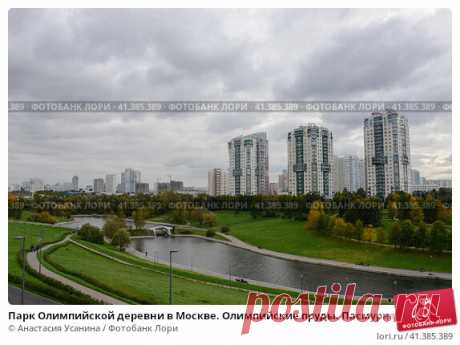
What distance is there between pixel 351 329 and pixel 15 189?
4.20 m

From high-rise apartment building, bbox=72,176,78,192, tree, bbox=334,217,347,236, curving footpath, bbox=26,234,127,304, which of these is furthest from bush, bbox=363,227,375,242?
high-rise apartment building, bbox=72,176,78,192

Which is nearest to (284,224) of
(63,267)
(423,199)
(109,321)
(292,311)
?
(292,311)

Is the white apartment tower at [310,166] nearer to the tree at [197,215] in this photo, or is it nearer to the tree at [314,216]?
the tree at [314,216]

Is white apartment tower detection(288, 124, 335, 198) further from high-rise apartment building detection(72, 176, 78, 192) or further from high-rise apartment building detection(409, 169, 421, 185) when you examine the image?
high-rise apartment building detection(72, 176, 78, 192)

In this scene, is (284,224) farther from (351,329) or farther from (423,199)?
(423,199)

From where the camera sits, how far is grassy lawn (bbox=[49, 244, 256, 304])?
3566 millimetres

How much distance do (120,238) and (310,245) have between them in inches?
114

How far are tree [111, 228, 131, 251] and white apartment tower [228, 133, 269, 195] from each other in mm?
1544

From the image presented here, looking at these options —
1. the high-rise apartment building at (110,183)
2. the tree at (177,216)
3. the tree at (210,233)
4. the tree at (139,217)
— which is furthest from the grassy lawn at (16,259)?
the tree at (210,233)

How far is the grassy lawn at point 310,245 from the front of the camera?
14.1ft

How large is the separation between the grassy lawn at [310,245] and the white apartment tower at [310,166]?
0.55m
